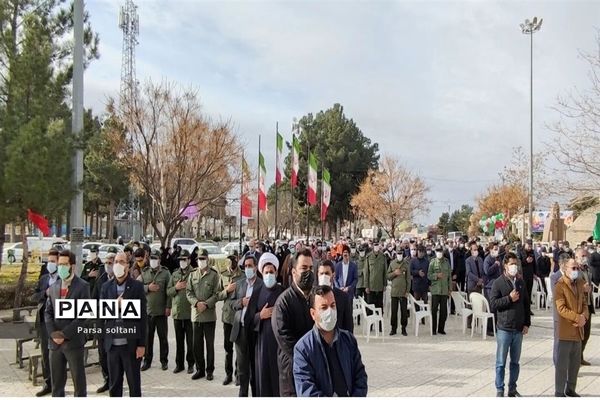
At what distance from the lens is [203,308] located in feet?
28.2

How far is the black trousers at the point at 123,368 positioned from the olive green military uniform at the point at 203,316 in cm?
193

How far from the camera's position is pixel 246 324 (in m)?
6.52

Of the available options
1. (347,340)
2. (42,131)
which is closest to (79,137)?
(42,131)

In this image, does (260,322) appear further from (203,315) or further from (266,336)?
(203,315)

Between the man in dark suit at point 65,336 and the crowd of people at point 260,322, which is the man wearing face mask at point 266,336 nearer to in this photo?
the crowd of people at point 260,322

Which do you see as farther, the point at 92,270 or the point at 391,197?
the point at 391,197

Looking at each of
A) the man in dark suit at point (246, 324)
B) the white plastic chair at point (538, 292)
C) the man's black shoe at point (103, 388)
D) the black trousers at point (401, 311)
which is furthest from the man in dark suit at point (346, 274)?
the white plastic chair at point (538, 292)

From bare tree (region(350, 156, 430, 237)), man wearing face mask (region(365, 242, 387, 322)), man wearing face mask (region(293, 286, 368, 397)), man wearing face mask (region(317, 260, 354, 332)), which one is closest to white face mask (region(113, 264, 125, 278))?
man wearing face mask (region(317, 260, 354, 332))

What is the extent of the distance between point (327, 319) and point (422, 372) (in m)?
5.55

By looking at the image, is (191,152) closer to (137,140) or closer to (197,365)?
(137,140)

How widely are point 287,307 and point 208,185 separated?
20.6 meters

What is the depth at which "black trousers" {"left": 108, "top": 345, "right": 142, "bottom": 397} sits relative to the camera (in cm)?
672

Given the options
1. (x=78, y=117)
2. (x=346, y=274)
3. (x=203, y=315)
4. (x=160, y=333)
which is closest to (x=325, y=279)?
(x=203, y=315)

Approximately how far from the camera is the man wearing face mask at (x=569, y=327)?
7.32 metres
